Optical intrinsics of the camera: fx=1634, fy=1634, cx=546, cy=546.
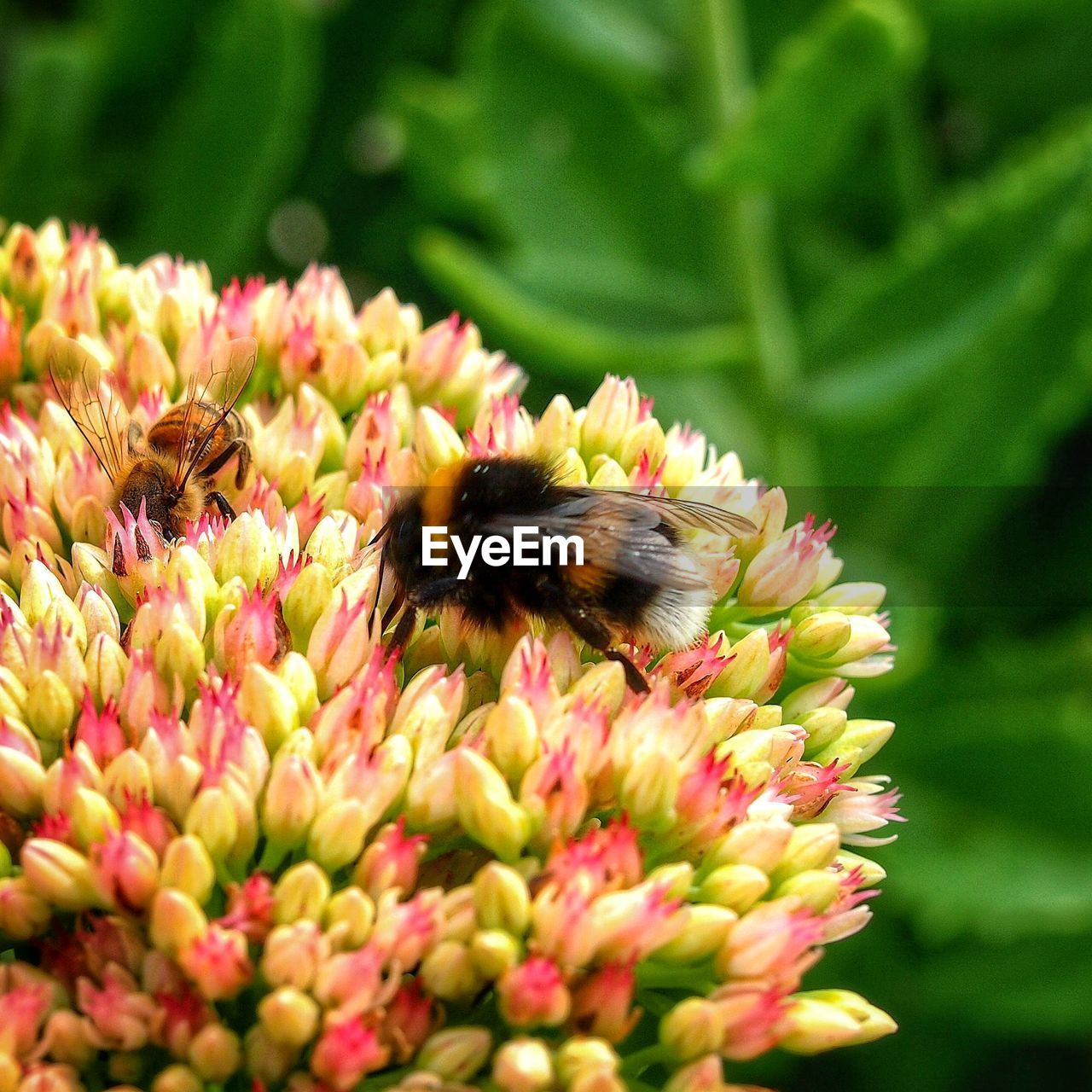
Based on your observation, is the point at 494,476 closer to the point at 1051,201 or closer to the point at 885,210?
the point at 1051,201

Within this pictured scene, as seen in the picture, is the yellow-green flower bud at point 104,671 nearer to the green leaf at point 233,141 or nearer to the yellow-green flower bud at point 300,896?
the yellow-green flower bud at point 300,896

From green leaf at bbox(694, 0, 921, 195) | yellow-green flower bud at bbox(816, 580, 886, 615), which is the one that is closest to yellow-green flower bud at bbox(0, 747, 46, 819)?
yellow-green flower bud at bbox(816, 580, 886, 615)

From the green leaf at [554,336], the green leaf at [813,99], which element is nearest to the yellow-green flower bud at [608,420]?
the green leaf at [554,336]

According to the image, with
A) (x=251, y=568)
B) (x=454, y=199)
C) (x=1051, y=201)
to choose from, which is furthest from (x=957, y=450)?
(x=251, y=568)

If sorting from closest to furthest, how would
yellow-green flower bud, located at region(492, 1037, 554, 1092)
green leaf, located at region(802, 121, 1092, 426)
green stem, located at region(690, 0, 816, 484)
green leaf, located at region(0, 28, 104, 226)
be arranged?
yellow-green flower bud, located at region(492, 1037, 554, 1092)
green leaf, located at region(802, 121, 1092, 426)
green stem, located at region(690, 0, 816, 484)
green leaf, located at region(0, 28, 104, 226)

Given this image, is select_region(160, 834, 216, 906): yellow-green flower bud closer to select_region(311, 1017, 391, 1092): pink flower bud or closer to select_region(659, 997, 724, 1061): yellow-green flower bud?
select_region(311, 1017, 391, 1092): pink flower bud

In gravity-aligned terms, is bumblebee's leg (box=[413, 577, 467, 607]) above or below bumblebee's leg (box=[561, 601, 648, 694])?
above
